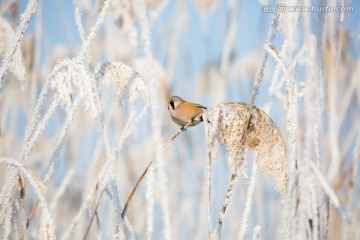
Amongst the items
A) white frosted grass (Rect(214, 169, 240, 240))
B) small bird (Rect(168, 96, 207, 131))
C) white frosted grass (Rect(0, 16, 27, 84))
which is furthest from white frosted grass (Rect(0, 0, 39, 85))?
small bird (Rect(168, 96, 207, 131))

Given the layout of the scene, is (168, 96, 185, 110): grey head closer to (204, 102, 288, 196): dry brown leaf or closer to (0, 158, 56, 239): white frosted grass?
(204, 102, 288, 196): dry brown leaf

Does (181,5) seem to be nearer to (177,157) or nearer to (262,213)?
(177,157)

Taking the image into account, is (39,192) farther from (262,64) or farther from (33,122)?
(262,64)

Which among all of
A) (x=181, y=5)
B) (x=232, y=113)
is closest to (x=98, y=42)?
(x=181, y=5)

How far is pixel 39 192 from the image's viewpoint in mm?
858

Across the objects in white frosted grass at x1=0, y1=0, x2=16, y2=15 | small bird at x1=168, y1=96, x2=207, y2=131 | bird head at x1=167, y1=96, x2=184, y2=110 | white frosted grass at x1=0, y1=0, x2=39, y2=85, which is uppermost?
white frosted grass at x1=0, y1=0, x2=16, y2=15

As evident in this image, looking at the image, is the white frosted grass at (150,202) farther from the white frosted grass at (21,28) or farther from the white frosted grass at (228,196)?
the white frosted grass at (21,28)

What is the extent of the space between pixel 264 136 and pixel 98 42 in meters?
1.44

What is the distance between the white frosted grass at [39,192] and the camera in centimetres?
84

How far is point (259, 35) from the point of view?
179 cm

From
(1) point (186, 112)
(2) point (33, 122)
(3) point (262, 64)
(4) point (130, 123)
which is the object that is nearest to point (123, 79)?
(4) point (130, 123)

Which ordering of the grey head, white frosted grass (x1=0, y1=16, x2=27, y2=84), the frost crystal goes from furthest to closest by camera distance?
the grey head < white frosted grass (x1=0, y1=16, x2=27, y2=84) < the frost crystal

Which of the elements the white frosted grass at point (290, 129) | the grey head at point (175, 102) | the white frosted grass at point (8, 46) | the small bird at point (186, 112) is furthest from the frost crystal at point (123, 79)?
the grey head at point (175, 102)

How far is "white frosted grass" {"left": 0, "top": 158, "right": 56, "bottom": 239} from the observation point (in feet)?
2.76
